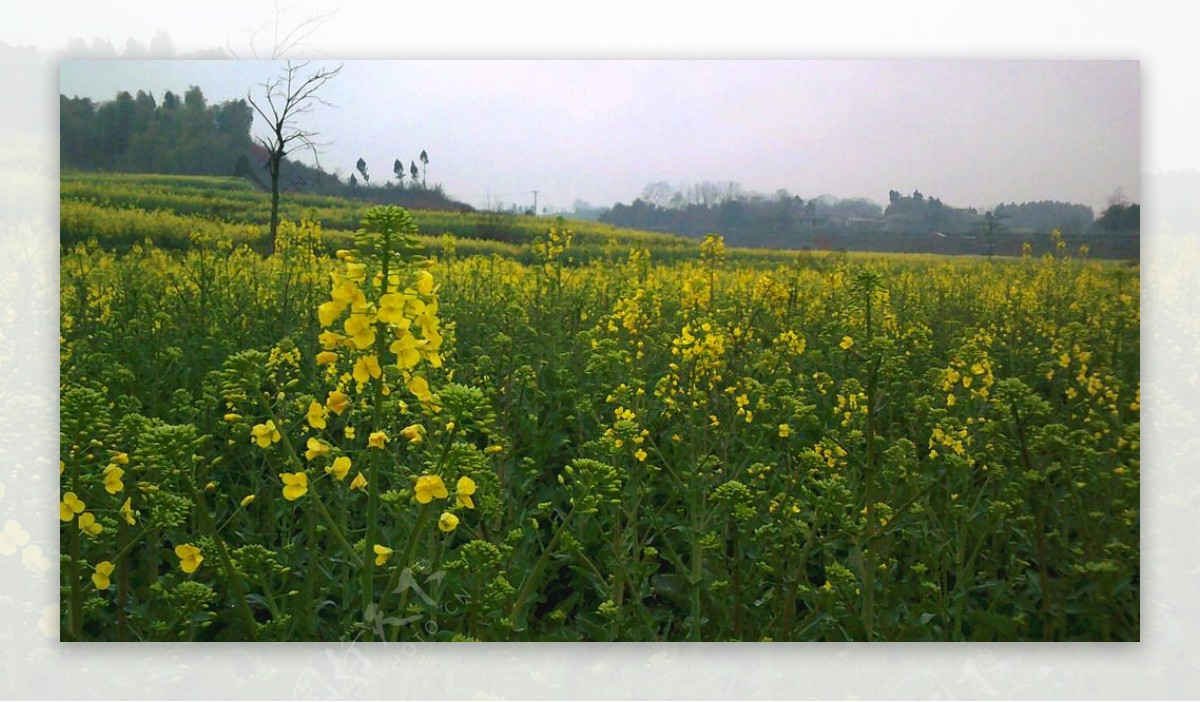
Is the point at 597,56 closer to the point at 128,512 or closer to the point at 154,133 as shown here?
the point at 154,133

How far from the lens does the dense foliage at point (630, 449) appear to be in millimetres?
3051

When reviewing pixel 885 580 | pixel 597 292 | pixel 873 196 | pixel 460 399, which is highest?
pixel 873 196

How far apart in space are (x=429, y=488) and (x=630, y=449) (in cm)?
75

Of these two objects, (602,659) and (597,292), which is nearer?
(602,659)

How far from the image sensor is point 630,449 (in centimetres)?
317

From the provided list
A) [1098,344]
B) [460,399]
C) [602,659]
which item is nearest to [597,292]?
[460,399]

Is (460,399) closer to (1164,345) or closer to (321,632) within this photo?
(321,632)

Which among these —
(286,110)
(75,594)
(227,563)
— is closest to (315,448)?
(227,563)

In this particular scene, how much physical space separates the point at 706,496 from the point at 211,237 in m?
1.64

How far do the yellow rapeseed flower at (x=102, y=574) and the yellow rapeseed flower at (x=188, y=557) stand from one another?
176mm

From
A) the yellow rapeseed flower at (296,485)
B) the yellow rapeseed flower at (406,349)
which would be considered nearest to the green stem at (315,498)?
the yellow rapeseed flower at (296,485)

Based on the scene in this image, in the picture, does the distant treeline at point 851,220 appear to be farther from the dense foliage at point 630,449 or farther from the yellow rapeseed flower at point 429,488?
the yellow rapeseed flower at point 429,488

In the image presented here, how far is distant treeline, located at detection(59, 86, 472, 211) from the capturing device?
3174 millimetres

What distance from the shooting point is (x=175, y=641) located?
10.2 ft
